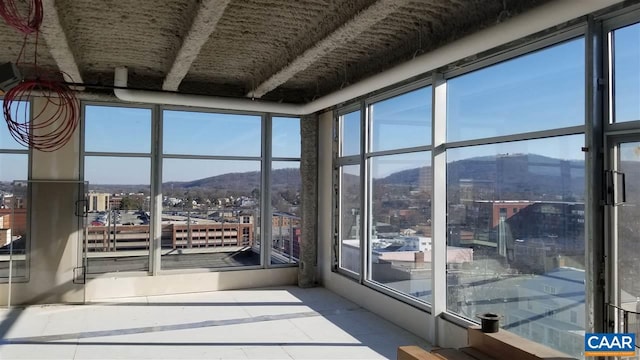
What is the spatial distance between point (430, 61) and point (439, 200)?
1.44m

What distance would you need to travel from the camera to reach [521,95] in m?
3.79

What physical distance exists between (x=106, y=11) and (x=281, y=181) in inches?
159

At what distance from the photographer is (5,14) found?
2.60m

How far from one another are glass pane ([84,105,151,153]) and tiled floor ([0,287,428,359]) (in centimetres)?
209

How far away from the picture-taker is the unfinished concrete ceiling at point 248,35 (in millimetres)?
3584

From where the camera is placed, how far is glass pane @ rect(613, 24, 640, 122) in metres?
2.94

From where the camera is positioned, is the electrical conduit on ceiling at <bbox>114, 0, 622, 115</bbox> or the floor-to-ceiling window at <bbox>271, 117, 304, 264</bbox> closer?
the electrical conduit on ceiling at <bbox>114, 0, 622, 115</bbox>

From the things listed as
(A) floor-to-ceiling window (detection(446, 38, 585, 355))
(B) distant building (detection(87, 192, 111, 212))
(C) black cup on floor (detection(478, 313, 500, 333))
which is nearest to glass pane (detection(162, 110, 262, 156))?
(B) distant building (detection(87, 192, 111, 212))

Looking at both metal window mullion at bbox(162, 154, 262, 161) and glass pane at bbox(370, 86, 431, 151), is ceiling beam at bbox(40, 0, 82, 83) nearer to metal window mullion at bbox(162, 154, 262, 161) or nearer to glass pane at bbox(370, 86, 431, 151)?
metal window mullion at bbox(162, 154, 262, 161)

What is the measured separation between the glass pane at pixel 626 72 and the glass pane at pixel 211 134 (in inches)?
201

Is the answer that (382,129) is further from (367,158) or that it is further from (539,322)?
(539,322)

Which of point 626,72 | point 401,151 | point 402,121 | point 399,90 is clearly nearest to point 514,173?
point 626,72

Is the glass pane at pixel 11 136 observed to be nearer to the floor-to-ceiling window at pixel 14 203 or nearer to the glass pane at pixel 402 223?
the floor-to-ceiling window at pixel 14 203

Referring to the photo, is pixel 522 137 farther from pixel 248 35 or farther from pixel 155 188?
pixel 155 188
